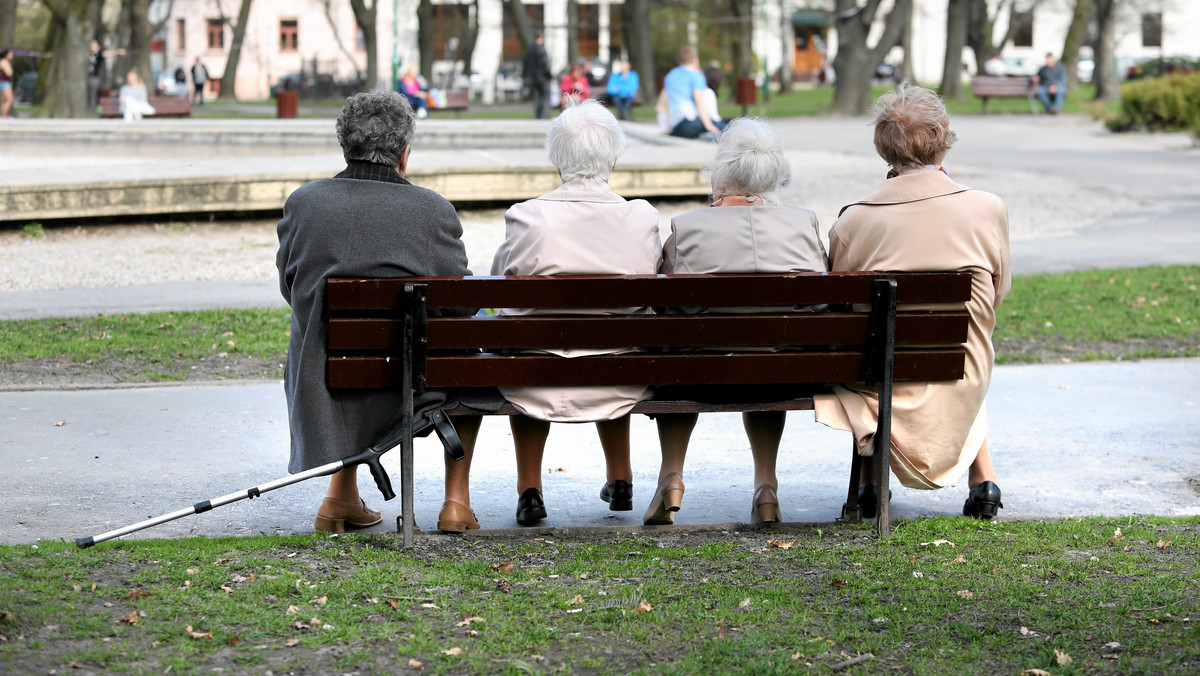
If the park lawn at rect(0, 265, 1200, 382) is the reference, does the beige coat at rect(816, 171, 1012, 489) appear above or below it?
above

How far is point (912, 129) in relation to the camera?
4.51 metres

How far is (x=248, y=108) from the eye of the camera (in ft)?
138

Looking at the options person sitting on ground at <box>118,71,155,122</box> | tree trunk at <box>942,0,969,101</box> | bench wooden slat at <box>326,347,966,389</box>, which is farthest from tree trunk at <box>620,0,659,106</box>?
bench wooden slat at <box>326,347,966,389</box>

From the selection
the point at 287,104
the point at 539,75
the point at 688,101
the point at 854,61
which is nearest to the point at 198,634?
the point at 688,101

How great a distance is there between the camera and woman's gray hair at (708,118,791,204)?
177 inches

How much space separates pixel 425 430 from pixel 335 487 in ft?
1.34

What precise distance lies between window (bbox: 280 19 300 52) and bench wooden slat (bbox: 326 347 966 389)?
61.7 meters

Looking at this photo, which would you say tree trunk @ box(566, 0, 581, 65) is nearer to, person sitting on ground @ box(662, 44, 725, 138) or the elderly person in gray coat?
person sitting on ground @ box(662, 44, 725, 138)

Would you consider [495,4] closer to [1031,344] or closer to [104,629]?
[1031,344]

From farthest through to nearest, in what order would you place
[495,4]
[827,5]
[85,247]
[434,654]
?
[827,5]
[495,4]
[85,247]
[434,654]

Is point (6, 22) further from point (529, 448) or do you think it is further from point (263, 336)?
point (529, 448)

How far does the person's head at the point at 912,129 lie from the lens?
4.51 m

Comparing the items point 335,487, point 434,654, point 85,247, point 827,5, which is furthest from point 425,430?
point 827,5

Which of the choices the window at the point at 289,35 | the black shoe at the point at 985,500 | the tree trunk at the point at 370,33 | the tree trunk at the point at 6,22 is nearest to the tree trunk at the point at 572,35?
the tree trunk at the point at 370,33
